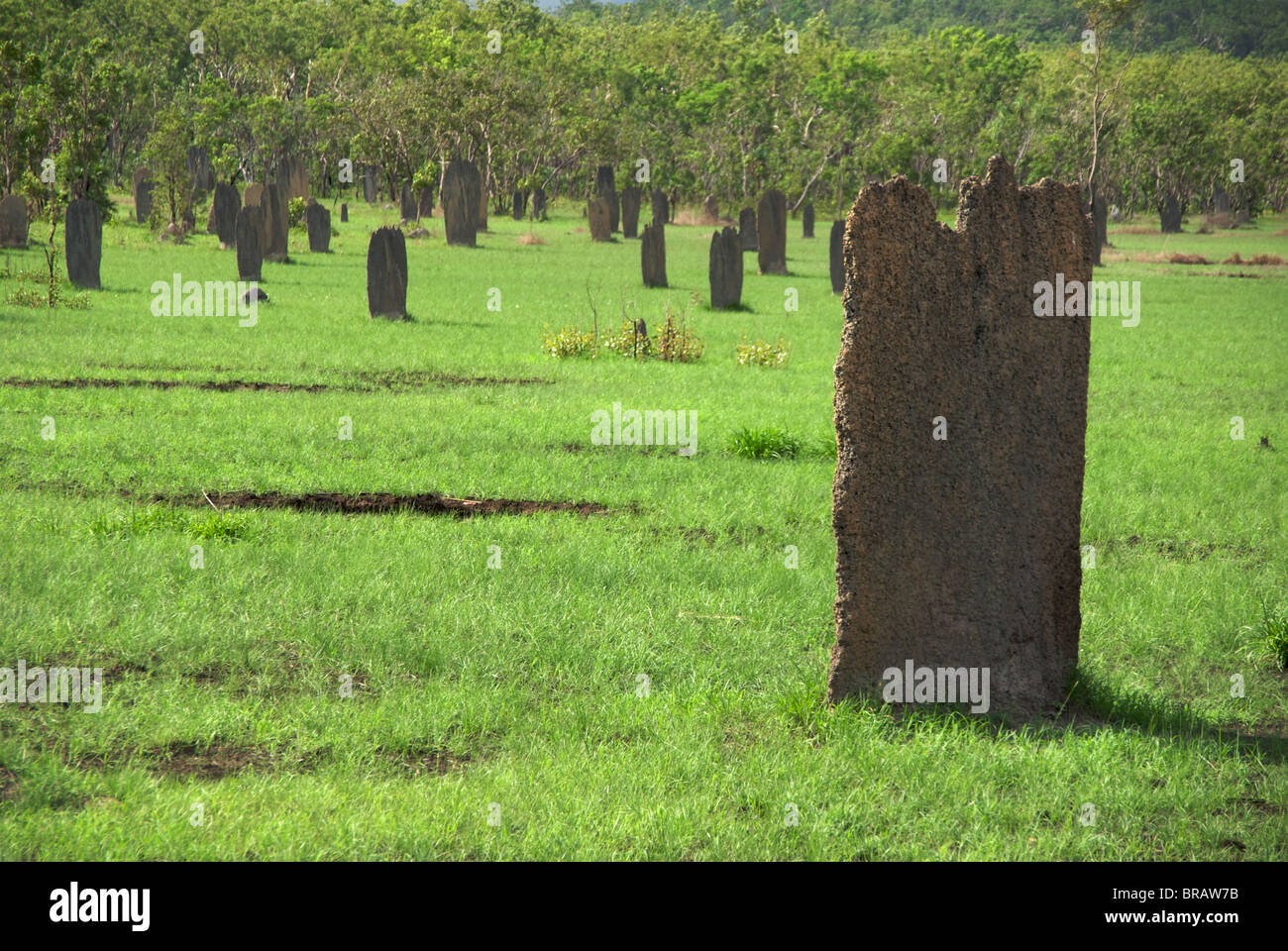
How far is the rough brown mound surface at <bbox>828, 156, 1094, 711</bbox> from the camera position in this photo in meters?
5.22

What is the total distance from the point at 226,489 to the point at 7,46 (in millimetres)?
22990

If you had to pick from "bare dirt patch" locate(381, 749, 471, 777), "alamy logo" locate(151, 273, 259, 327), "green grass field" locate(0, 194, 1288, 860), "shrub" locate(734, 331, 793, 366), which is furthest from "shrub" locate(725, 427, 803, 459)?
"alamy logo" locate(151, 273, 259, 327)

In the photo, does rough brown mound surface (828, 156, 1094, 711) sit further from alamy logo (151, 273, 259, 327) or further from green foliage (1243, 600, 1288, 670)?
alamy logo (151, 273, 259, 327)

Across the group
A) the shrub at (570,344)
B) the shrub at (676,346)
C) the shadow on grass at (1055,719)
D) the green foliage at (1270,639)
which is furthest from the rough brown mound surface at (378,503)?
the shrub at (676,346)

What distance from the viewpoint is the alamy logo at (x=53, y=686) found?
503cm

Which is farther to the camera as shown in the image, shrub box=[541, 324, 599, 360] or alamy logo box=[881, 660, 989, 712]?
shrub box=[541, 324, 599, 360]

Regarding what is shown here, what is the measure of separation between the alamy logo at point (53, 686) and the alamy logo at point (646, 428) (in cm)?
612

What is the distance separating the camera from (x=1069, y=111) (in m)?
67.6

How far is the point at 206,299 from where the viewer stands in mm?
20125

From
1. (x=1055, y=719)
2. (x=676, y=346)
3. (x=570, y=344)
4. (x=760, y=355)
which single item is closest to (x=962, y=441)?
(x=1055, y=719)

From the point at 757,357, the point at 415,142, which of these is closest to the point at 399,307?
the point at 757,357

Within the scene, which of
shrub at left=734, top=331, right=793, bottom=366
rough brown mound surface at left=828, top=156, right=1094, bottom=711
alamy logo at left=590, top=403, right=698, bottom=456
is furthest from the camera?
shrub at left=734, top=331, right=793, bottom=366

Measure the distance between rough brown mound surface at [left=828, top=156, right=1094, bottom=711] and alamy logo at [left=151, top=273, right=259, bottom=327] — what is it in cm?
1439

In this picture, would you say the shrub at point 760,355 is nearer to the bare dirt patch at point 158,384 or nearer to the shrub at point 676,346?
the shrub at point 676,346
